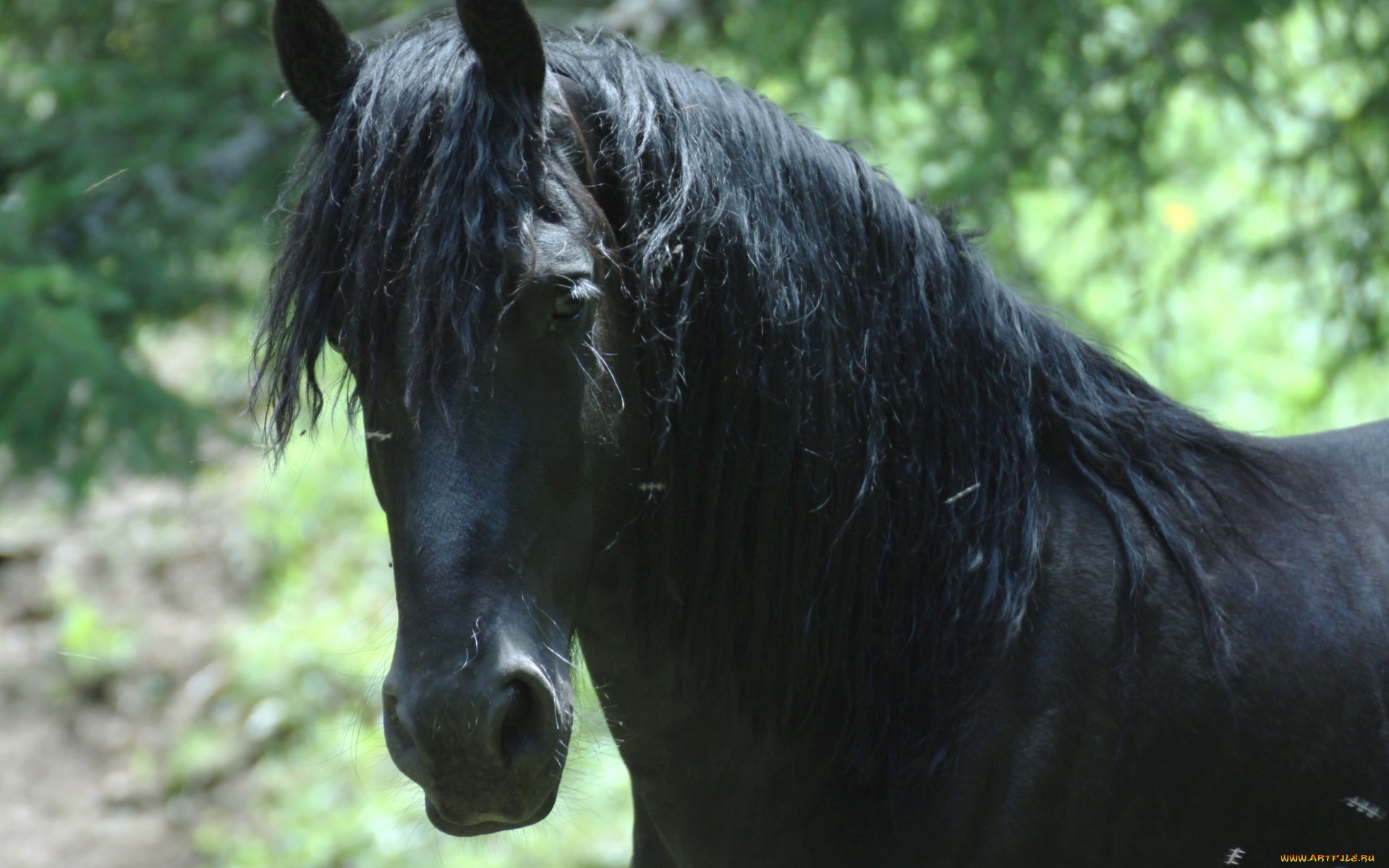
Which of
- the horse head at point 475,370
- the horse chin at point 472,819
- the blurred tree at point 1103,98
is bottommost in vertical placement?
the horse chin at point 472,819

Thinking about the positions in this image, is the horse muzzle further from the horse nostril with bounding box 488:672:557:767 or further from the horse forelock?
the horse forelock

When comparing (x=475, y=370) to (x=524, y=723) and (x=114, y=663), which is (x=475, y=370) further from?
(x=114, y=663)

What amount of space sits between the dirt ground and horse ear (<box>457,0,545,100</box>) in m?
3.48

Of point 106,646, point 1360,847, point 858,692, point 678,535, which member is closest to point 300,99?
point 678,535

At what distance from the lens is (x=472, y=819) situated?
5.08ft

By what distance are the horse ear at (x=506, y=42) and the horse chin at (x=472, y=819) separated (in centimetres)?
102

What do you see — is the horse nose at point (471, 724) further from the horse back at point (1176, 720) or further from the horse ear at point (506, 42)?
the horse ear at point (506, 42)

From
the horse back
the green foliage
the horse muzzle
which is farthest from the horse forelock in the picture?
the green foliage

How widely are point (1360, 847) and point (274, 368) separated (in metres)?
1.88

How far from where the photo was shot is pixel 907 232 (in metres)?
1.98

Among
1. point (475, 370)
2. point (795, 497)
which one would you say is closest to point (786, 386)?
point (795, 497)

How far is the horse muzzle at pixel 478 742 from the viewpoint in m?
1.49

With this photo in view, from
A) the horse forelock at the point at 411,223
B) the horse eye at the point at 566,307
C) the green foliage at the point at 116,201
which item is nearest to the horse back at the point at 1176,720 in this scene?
the horse eye at the point at 566,307

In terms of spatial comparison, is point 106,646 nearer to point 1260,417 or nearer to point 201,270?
point 201,270
